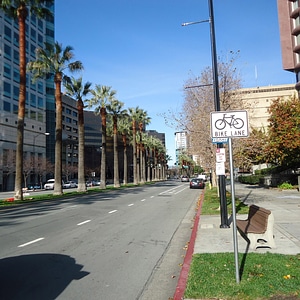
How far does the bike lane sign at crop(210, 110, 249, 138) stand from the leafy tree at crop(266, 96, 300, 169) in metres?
26.3

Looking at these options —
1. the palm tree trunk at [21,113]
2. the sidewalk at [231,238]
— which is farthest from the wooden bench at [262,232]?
the palm tree trunk at [21,113]

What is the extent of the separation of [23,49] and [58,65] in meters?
5.78

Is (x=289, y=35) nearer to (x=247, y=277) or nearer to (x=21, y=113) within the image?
(x=21, y=113)

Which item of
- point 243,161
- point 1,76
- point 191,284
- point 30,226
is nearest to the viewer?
point 191,284

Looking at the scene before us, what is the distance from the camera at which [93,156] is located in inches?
4761

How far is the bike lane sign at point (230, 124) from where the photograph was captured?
18.3 ft

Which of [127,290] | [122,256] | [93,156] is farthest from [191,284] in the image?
[93,156]

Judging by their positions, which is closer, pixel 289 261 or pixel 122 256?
pixel 289 261

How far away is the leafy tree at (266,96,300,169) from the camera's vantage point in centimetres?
3042

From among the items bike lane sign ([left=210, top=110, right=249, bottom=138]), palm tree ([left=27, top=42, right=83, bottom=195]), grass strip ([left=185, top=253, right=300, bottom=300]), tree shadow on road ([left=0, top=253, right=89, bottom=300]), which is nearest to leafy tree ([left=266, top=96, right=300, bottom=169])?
palm tree ([left=27, top=42, right=83, bottom=195])

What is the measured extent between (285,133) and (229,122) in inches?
1089

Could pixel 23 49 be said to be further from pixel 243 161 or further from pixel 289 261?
pixel 289 261

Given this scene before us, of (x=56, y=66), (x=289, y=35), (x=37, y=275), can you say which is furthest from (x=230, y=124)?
(x=289, y=35)

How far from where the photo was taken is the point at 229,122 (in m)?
5.69
